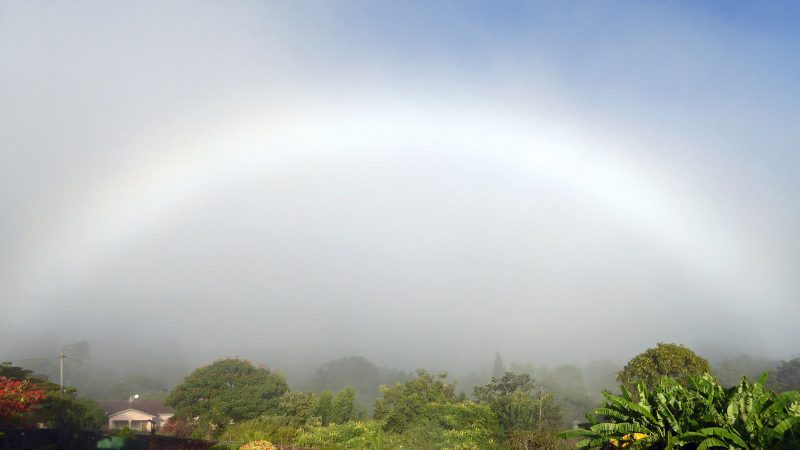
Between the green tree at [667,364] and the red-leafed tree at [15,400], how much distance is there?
1248 inches

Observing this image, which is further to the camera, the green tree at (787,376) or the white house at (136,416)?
the green tree at (787,376)

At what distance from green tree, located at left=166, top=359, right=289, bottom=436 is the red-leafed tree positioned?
88.6 ft

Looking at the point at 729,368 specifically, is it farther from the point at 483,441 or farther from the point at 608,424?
the point at 608,424

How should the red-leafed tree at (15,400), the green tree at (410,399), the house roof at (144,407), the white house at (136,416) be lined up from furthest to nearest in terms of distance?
the house roof at (144,407) → the white house at (136,416) → the green tree at (410,399) → the red-leafed tree at (15,400)

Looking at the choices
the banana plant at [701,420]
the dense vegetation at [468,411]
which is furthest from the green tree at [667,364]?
the banana plant at [701,420]

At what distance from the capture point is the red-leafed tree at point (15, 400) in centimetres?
1808

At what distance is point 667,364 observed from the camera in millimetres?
32906

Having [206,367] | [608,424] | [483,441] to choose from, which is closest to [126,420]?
[206,367]

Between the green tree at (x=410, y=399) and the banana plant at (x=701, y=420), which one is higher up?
the banana plant at (x=701, y=420)

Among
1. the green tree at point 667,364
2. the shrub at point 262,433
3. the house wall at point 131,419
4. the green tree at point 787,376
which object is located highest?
the green tree at point 667,364

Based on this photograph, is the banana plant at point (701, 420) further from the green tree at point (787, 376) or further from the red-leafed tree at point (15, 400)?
the green tree at point (787, 376)

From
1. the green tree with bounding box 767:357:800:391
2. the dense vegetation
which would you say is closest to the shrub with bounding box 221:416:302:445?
the dense vegetation

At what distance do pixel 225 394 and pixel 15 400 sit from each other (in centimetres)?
3221

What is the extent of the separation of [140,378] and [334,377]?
5755cm
